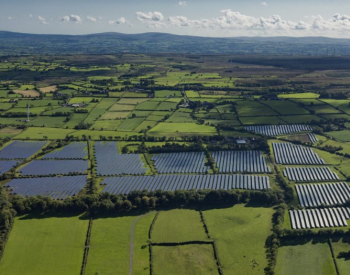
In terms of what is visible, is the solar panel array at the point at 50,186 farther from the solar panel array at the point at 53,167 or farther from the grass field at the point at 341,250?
the grass field at the point at 341,250

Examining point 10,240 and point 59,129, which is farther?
point 59,129

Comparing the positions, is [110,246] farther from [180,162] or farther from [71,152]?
[71,152]

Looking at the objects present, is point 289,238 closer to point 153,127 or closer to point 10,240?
point 10,240

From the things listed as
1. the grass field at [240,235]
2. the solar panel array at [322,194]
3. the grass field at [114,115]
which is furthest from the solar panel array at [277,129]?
the grass field at [240,235]

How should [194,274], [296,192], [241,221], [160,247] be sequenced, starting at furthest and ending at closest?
1. [296,192]
2. [241,221]
3. [160,247]
4. [194,274]

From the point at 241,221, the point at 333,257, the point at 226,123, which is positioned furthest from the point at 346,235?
the point at 226,123

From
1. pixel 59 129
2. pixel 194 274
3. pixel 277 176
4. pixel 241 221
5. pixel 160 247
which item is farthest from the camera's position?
pixel 59 129

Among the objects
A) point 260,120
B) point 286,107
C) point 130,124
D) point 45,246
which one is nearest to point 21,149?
point 130,124
